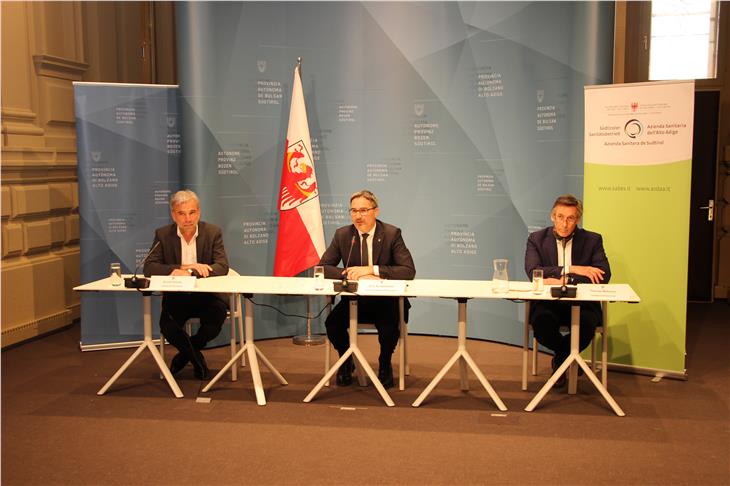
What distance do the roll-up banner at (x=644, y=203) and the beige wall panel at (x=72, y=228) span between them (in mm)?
4019

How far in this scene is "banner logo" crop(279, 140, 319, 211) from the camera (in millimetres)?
5590

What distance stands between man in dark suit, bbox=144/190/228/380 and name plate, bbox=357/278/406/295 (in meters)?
1.00

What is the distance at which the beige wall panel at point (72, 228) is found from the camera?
20.9 feet

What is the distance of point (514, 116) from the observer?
18.2 feet

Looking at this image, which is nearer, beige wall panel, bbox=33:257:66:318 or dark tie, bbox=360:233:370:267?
dark tie, bbox=360:233:370:267

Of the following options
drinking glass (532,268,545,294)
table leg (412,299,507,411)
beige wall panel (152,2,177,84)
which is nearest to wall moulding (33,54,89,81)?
beige wall panel (152,2,177,84)

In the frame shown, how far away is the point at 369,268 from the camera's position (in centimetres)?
446

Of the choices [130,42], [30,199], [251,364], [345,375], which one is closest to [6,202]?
[30,199]

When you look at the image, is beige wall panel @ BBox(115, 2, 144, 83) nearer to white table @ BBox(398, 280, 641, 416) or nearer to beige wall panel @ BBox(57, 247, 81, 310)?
beige wall panel @ BBox(57, 247, 81, 310)

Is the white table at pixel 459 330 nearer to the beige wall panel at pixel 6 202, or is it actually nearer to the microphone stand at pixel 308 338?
the microphone stand at pixel 308 338

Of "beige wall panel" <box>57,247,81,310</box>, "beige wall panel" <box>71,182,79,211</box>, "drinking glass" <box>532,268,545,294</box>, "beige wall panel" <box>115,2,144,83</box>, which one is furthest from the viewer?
"beige wall panel" <box>115,2,144,83</box>

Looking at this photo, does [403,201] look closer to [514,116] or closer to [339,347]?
[514,116]

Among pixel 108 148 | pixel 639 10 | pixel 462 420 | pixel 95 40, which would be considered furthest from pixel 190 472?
pixel 639 10

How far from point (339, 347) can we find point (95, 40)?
12.2ft
